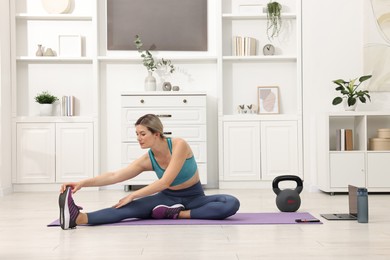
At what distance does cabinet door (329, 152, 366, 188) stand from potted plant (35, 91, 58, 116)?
312 centimetres

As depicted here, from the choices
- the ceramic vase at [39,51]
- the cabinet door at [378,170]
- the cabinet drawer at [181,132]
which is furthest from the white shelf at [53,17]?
the cabinet door at [378,170]

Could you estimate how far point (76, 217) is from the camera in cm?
402

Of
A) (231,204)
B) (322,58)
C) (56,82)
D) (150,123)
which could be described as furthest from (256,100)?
(150,123)

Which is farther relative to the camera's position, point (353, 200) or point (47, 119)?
point (47, 119)

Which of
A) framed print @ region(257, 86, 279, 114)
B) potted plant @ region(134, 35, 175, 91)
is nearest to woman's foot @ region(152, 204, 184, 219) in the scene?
potted plant @ region(134, 35, 175, 91)

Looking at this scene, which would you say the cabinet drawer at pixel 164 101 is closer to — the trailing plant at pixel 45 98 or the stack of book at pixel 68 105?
the stack of book at pixel 68 105

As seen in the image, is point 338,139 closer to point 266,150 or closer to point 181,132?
point 266,150

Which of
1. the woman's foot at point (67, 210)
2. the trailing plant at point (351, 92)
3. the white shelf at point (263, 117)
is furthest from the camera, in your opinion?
the white shelf at point (263, 117)

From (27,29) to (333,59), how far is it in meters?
3.48

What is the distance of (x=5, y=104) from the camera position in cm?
693

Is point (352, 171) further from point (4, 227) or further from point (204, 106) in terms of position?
point (4, 227)

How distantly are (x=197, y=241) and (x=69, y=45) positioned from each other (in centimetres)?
440

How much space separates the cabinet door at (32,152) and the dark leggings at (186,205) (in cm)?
305

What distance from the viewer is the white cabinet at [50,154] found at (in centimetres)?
711
